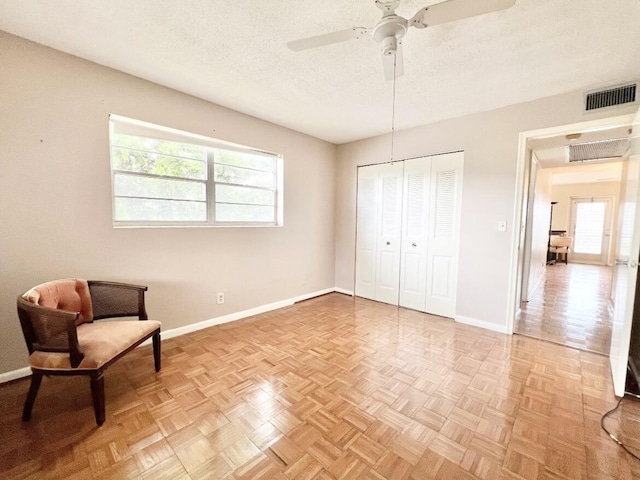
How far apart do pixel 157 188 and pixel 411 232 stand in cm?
316

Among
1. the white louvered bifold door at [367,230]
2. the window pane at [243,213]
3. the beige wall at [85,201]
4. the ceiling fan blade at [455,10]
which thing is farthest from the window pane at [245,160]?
the ceiling fan blade at [455,10]

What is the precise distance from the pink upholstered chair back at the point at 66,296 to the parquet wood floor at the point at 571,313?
4.21 metres

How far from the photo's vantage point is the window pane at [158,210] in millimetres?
2516

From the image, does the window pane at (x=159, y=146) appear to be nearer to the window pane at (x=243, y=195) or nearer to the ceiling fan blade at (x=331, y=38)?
the window pane at (x=243, y=195)

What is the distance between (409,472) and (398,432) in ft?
0.83

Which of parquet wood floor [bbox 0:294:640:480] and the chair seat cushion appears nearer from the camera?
parquet wood floor [bbox 0:294:640:480]

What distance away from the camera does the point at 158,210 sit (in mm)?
2727

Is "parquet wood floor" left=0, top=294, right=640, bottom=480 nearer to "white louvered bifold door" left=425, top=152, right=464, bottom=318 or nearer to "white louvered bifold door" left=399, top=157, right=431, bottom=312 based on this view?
"white louvered bifold door" left=425, top=152, right=464, bottom=318

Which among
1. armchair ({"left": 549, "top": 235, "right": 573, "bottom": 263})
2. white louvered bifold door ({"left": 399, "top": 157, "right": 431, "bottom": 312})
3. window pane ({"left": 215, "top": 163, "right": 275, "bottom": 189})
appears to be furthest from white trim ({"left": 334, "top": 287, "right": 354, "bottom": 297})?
armchair ({"left": 549, "top": 235, "right": 573, "bottom": 263})

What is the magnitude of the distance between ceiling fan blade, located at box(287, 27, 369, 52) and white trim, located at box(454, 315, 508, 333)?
319 centimetres

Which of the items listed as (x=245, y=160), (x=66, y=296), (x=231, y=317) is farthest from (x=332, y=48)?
(x=231, y=317)

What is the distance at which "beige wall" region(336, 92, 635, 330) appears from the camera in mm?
2832

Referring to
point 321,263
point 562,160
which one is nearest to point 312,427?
point 321,263

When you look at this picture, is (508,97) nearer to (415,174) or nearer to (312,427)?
(415,174)
